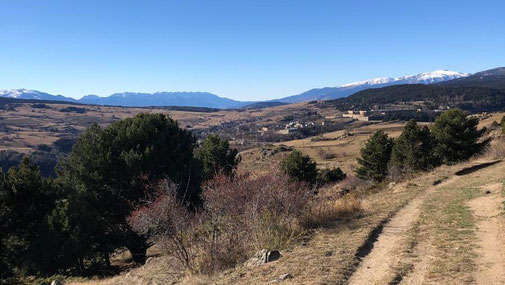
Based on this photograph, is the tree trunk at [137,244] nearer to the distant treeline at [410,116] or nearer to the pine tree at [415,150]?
the pine tree at [415,150]

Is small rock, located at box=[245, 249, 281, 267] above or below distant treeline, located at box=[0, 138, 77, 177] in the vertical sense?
above

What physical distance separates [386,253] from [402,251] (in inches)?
14.5

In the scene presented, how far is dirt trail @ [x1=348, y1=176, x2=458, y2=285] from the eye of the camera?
275 inches

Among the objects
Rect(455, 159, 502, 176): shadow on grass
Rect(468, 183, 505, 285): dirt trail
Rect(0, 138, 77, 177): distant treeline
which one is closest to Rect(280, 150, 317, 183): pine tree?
Rect(455, 159, 502, 176): shadow on grass

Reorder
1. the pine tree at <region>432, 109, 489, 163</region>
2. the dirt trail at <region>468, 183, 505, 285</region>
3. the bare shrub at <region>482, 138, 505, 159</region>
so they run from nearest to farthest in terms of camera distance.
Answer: the dirt trail at <region>468, 183, 505, 285</region> → the bare shrub at <region>482, 138, 505, 159</region> → the pine tree at <region>432, 109, 489, 163</region>

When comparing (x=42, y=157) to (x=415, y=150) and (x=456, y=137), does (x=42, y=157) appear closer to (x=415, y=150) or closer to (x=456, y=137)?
(x=415, y=150)

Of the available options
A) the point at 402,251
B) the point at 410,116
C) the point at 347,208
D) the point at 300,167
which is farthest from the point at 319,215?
the point at 410,116

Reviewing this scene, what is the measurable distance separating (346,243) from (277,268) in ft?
7.48

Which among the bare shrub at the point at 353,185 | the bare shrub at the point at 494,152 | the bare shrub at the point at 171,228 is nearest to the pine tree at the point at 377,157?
the bare shrub at the point at 353,185

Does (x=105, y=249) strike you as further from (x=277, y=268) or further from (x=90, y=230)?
(x=277, y=268)

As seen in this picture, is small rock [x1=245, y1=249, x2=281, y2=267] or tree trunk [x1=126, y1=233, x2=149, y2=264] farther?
tree trunk [x1=126, y1=233, x2=149, y2=264]

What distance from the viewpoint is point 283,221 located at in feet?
35.4

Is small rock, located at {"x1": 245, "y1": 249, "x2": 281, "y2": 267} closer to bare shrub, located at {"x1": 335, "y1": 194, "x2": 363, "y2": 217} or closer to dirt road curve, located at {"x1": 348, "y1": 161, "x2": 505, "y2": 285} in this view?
dirt road curve, located at {"x1": 348, "y1": 161, "x2": 505, "y2": 285}

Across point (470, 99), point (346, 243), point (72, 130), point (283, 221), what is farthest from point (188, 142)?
point (470, 99)
